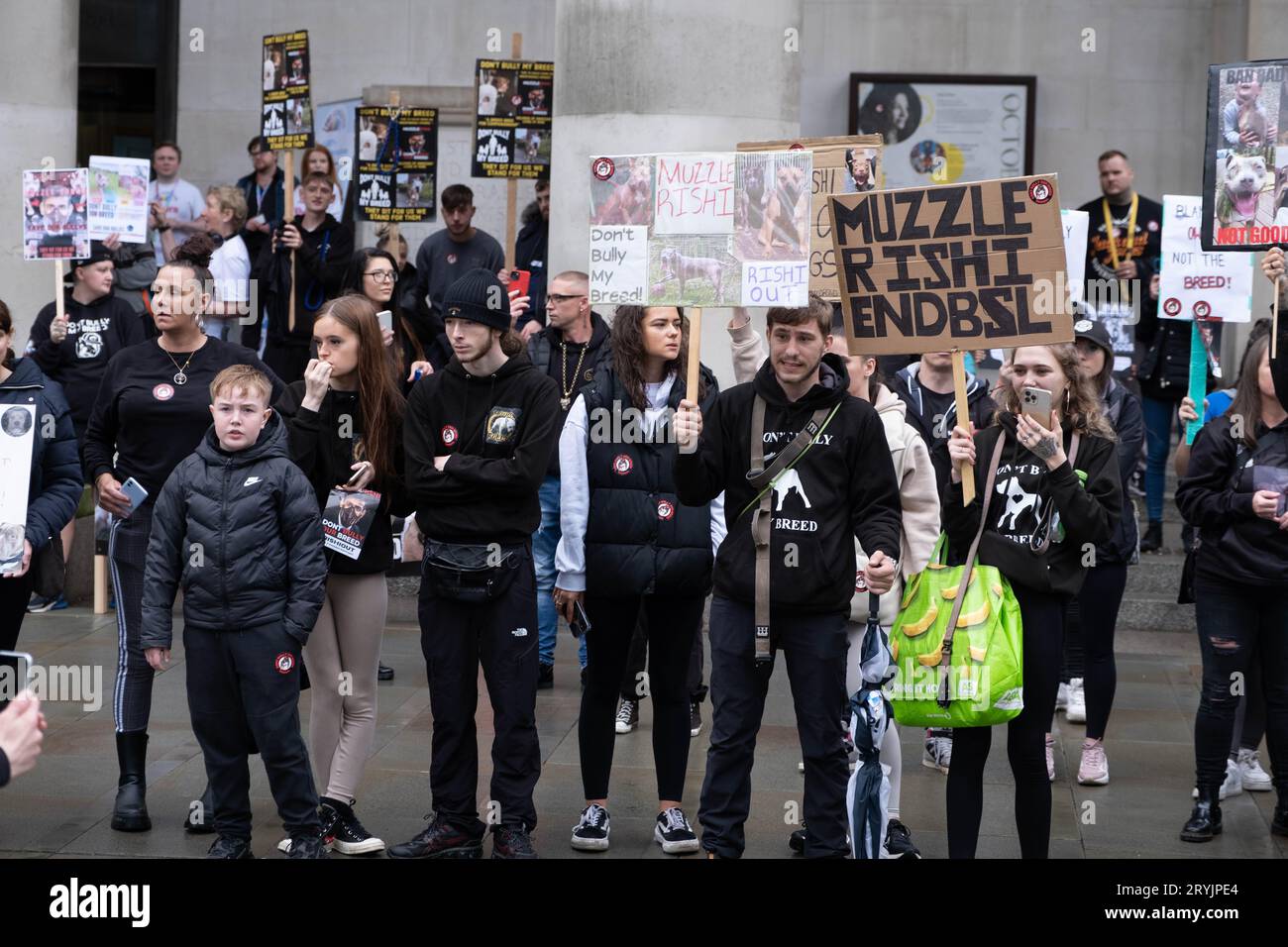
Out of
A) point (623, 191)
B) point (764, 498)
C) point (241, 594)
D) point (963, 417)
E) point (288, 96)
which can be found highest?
point (288, 96)

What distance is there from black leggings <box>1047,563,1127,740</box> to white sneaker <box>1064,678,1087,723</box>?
0.91 meters

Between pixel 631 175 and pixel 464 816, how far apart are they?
8.40 ft

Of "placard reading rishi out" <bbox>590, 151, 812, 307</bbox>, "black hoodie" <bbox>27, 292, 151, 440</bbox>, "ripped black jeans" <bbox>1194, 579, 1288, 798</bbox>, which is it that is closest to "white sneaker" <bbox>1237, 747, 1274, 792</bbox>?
"ripped black jeans" <bbox>1194, 579, 1288, 798</bbox>

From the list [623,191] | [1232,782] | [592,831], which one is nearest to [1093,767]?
[1232,782]

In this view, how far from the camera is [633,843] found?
265 inches

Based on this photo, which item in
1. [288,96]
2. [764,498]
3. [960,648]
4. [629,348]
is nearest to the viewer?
[960,648]

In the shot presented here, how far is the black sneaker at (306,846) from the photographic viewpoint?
616 cm

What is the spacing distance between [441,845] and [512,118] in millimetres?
6494

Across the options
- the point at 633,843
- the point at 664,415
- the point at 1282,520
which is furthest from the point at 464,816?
the point at 1282,520

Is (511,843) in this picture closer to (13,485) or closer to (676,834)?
(676,834)

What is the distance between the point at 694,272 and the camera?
654 centimetres

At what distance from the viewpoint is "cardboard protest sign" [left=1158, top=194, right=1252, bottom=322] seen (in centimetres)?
975

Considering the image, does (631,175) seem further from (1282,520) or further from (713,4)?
(713,4)

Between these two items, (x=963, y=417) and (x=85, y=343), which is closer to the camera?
(x=963, y=417)
